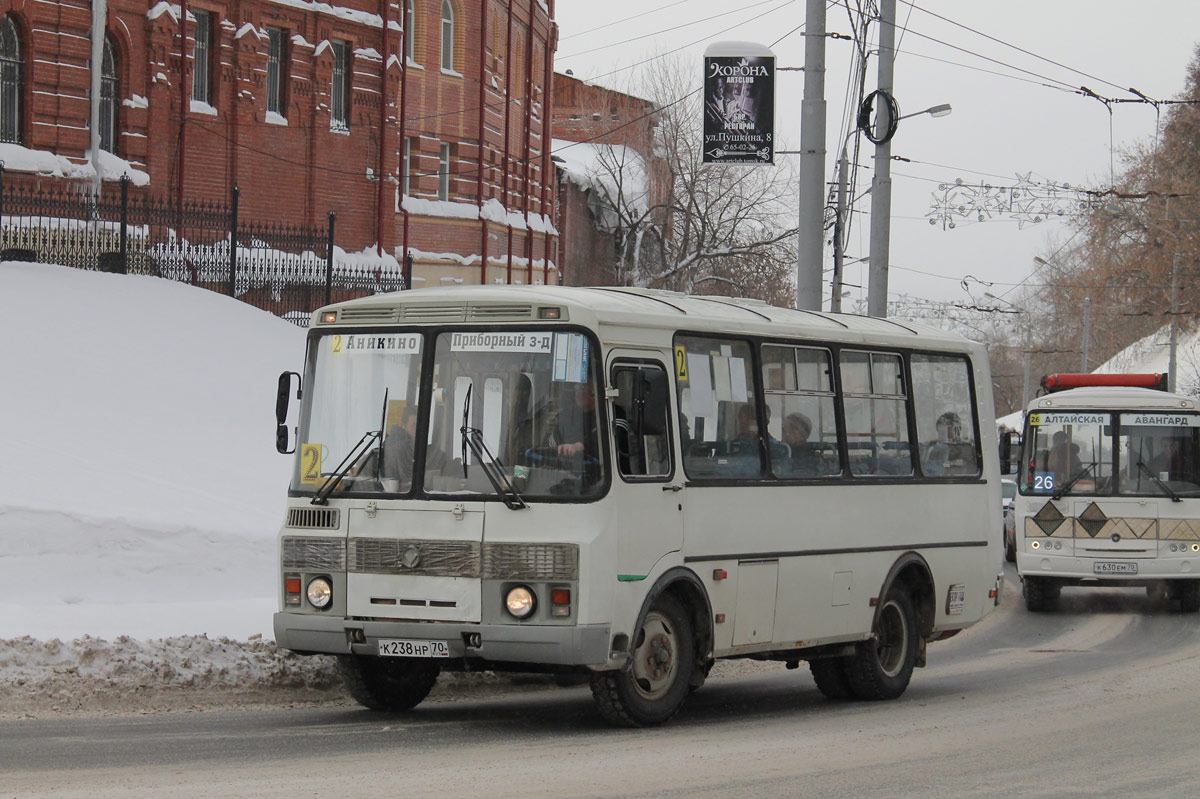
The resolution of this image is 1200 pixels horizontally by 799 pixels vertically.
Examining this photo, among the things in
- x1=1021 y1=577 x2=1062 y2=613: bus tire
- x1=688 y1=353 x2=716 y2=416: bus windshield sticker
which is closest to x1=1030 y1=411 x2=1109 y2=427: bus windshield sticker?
x1=1021 y1=577 x2=1062 y2=613: bus tire

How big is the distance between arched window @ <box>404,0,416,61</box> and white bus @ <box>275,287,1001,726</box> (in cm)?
3588

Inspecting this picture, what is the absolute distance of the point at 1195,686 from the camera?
44.5 feet

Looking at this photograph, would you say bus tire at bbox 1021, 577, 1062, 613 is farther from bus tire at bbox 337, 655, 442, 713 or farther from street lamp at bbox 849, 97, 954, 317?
bus tire at bbox 337, 655, 442, 713

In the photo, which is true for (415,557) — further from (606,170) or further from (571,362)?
(606,170)

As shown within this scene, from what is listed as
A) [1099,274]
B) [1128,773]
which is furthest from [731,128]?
[1099,274]

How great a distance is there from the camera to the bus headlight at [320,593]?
1012cm

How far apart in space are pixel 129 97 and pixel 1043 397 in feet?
71.9

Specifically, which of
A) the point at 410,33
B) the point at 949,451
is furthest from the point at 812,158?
the point at 410,33

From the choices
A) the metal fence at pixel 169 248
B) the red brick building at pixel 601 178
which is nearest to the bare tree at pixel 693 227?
the red brick building at pixel 601 178

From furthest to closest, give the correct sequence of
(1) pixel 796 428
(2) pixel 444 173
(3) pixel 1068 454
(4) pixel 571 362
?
(2) pixel 444 173
(3) pixel 1068 454
(1) pixel 796 428
(4) pixel 571 362

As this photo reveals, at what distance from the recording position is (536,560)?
966cm

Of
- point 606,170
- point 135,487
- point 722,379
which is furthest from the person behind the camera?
point 606,170

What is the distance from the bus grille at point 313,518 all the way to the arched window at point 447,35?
3946cm

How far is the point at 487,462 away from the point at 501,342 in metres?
0.72
